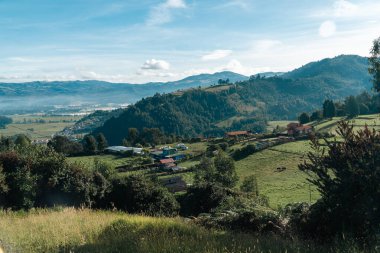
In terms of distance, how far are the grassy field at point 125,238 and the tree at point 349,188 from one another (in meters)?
0.91

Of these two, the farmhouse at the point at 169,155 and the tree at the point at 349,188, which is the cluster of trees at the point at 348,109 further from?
the tree at the point at 349,188

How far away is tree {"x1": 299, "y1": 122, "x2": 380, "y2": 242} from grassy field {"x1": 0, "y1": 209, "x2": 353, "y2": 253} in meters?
0.91

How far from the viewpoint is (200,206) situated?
2312 cm

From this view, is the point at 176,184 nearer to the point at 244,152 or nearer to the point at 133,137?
the point at 244,152

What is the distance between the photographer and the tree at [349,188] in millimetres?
6406

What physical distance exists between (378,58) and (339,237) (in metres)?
11.7

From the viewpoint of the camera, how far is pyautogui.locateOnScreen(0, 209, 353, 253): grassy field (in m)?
6.31

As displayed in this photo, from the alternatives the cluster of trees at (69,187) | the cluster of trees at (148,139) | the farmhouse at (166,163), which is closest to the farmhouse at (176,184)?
the farmhouse at (166,163)

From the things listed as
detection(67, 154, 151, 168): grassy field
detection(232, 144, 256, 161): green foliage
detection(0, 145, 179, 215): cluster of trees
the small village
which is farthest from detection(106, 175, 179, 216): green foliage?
detection(232, 144, 256, 161): green foliage

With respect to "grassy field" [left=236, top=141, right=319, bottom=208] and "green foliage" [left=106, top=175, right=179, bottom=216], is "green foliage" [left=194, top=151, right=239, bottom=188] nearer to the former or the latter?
"grassy field" [left=236, top=141, right=319, bottom=208]

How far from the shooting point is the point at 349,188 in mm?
6672

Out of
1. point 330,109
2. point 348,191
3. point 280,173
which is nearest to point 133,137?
point 330,109

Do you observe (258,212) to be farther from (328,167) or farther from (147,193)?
(147,193)

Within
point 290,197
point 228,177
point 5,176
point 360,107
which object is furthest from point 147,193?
point 360,107
